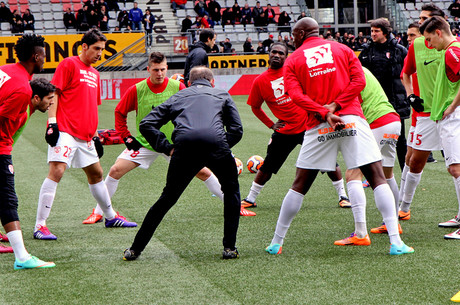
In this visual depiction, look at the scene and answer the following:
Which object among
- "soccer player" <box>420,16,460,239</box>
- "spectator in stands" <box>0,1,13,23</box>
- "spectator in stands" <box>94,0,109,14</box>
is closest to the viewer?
"soccer player" <box>420,16,460,239</box>

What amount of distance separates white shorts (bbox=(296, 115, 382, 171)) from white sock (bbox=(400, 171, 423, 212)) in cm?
160

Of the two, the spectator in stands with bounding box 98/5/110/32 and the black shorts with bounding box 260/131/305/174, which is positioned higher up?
the spectator in stands with bounding box 98/5/110/32

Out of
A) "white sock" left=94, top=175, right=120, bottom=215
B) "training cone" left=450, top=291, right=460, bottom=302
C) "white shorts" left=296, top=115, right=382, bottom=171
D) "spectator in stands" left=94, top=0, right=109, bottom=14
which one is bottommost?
"training cone" left=450, top=291, right=460, bottom=302

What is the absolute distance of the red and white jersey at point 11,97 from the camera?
5.09 metres

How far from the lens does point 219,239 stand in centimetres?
637

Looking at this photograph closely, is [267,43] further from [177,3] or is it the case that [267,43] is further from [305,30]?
[305,30]

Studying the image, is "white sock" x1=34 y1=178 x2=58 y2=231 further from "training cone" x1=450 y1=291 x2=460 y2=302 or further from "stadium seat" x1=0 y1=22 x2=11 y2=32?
"stadium seat" x1=0 y1=22 x2=11 y2=32

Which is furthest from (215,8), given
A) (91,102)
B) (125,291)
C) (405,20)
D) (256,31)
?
(125,291)

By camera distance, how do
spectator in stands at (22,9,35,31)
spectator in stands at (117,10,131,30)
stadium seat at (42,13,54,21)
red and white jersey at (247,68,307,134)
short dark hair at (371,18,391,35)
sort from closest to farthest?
red and white jersey at (247,68,307,134), short dark hair at (371,18,391,35), spectator in stands at (22,9,35,31), spectator in stands at (117,10,131,30), stadium seat at (42,13,54,21)

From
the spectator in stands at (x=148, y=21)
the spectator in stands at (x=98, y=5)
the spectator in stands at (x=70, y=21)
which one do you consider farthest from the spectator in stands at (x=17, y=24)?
the spectator in stands at (x=148, y=21)

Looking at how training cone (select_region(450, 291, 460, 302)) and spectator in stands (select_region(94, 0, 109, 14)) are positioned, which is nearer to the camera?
training cone (select_region(450, 291, 460, 302))

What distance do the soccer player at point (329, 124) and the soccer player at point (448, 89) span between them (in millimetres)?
1031

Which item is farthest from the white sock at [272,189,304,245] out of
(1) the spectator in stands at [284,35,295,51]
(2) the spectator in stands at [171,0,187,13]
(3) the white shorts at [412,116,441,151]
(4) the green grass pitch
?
(2) the spectator in stands at [171,0,187,13]

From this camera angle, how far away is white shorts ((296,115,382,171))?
5426 mm
